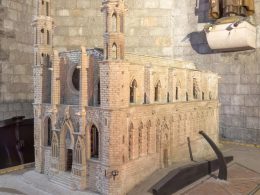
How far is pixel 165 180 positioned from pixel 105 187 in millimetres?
2419

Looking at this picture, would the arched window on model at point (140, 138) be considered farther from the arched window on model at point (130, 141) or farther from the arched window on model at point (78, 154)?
the arched window on model at point (78, 154)

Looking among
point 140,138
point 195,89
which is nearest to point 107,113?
point 140,138

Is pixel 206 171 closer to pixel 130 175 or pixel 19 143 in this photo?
pixel 130 175

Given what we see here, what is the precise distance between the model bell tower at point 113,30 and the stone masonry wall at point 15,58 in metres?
10.3

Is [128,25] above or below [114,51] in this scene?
above

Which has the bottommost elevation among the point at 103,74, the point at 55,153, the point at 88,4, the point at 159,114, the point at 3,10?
the point at 55,153

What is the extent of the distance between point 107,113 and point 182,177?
4.34 meters

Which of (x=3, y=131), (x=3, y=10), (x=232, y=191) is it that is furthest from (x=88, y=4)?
(x=232, y=191)

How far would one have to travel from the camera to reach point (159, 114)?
14.0 metres

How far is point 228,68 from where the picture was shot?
22.5m

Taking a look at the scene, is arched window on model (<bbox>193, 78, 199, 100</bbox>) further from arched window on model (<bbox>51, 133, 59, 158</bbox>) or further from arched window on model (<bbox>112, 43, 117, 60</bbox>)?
arched window on model (<bbox>51, 133, 59, 158</bbox>)

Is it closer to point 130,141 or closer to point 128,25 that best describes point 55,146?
point 130,141

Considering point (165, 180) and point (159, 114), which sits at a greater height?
point (159, 114)

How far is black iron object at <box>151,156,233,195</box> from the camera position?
38.2 ft
